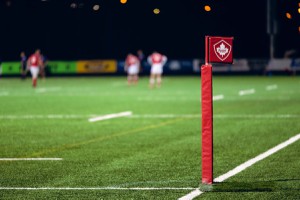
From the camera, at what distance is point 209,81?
33.1 ft

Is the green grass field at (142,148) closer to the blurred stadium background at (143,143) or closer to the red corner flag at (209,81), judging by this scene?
the blurred stadium background at (143,143)

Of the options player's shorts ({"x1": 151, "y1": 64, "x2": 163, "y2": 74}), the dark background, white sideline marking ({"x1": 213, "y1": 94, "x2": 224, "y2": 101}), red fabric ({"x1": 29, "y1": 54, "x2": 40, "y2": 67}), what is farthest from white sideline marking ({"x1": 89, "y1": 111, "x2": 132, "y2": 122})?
the dark background

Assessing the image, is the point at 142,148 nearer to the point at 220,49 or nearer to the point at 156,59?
the point at 220,49

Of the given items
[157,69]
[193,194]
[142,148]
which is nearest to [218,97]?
[157,69]

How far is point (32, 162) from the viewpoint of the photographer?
13281 mm

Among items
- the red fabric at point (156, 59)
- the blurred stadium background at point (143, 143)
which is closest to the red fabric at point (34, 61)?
the red fabric at point (156, 59)

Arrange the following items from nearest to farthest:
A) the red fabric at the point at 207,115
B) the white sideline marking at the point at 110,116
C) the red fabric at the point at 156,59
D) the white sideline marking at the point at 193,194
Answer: the white sideline marking at the point at 193,194 < the red fabric at the point at 207,115 < the white sideline marking at the point at 110,116 < the red fabric at the point at 156,59

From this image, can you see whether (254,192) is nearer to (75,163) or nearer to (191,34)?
(75,163)

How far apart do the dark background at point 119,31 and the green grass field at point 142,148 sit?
42774 mm

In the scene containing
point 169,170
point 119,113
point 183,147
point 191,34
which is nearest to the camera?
point 169,170

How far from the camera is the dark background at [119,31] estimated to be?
71.8m

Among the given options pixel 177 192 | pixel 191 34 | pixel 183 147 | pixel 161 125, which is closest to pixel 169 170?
pixel 177 192

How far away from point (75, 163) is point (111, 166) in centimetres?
77

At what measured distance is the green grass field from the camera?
10.3 metres
